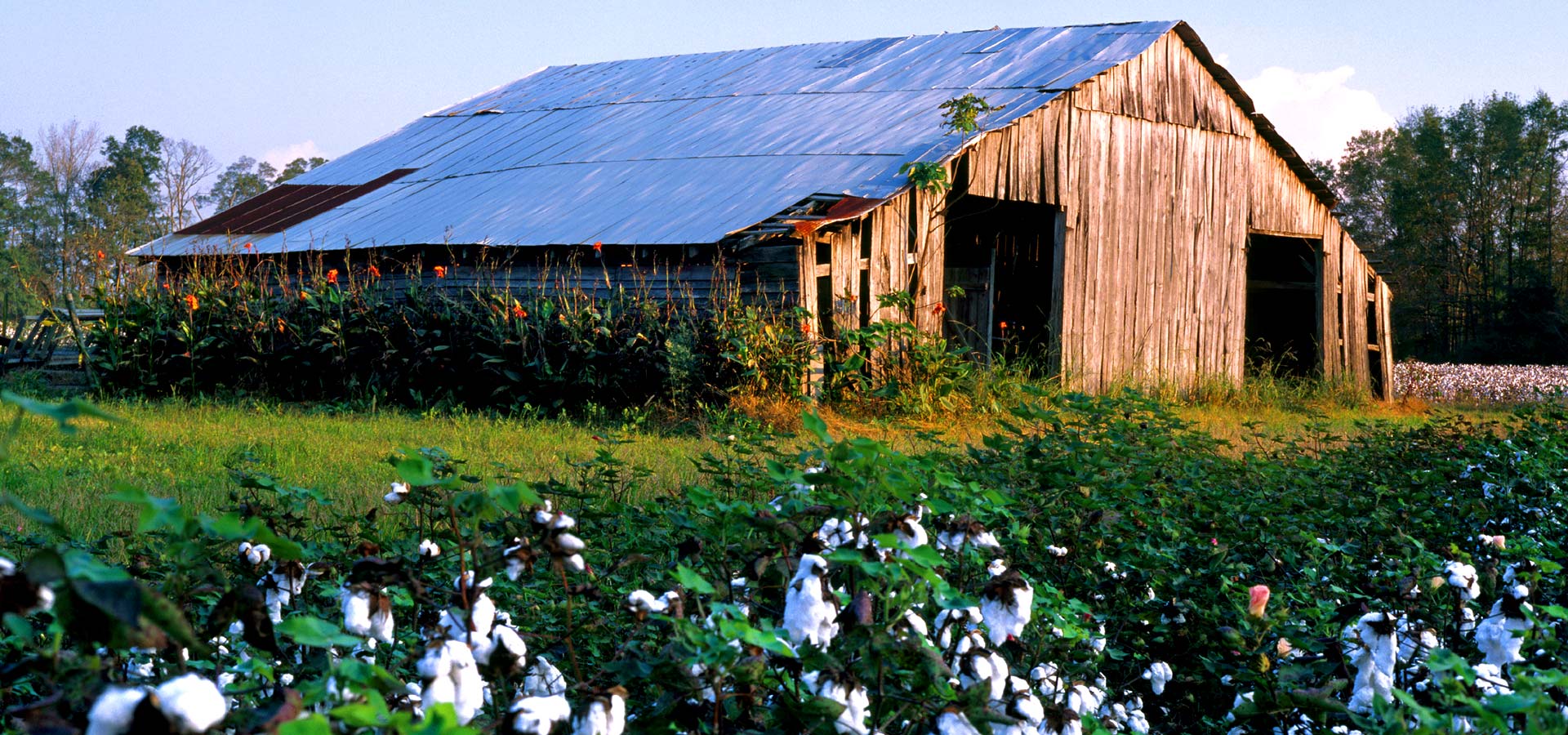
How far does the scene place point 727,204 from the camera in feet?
38.7

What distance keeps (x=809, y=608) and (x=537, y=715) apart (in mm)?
476

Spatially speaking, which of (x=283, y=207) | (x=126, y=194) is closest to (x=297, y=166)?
(x=126, y=194)

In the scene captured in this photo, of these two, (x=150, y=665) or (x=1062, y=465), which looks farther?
(x=1062, y=465)

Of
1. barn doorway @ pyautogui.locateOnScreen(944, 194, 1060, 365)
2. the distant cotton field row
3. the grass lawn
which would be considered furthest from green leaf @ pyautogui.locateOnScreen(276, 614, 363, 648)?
the distant cotton field row

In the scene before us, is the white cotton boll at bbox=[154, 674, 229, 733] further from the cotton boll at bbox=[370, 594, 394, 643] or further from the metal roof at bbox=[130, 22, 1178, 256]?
the metal roof at bbox=[130, 22, 1178, 256]

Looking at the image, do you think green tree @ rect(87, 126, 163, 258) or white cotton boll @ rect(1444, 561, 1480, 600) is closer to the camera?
white cotton boll @ rect(1444, 561, 1480, 600)

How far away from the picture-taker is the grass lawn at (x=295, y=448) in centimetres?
658

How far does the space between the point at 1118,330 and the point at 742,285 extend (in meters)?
5.12

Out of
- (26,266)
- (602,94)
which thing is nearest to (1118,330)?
(602,94)

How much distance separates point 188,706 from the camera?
1.12 meters

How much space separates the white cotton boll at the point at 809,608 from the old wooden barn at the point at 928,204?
846 centimetres

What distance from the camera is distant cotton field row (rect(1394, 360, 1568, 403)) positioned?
63.2 ft

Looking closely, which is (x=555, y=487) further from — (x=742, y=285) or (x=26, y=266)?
(x=26, y=266)

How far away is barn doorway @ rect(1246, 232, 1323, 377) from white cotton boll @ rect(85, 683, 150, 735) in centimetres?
1657
